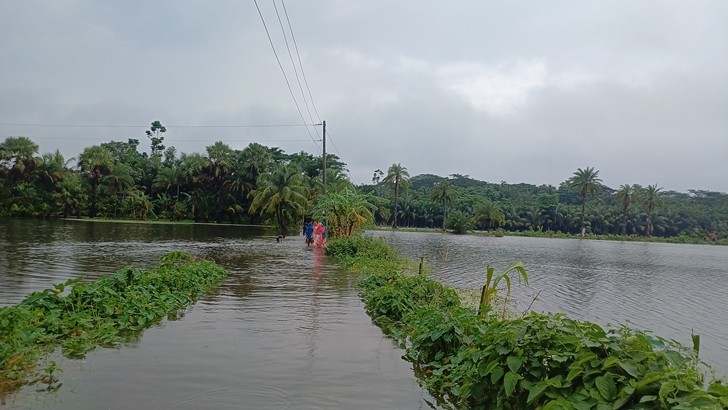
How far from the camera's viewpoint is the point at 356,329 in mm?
7609

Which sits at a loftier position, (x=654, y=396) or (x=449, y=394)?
(x=654, y=396)

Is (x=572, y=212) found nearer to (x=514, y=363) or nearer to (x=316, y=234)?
(x=316, y=234)

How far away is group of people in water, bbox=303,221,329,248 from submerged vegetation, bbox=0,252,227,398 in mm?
14747

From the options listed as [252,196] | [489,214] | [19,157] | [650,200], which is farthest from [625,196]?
[19,157]

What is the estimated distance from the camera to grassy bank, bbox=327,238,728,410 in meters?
3.17

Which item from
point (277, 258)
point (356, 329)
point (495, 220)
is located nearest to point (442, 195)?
point (495, 220)

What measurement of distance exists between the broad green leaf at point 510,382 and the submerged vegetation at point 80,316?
434cm

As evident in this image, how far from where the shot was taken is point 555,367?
3.83 metres

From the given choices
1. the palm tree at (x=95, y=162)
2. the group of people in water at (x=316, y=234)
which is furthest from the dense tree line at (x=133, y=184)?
the group of people in water at (x=316, y=234)

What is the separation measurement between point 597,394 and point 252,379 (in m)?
3.37

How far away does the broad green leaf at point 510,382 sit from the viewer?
3750 millimetres

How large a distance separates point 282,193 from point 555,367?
122 ft

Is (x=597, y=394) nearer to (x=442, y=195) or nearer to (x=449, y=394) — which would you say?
(x=449, y=394)

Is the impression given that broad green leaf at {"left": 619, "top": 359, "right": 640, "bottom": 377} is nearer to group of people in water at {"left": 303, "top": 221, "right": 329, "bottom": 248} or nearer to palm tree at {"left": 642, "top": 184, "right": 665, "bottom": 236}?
group of people in water at {"left": 303, "top": 221, "right": 329, "bottom": 248}
